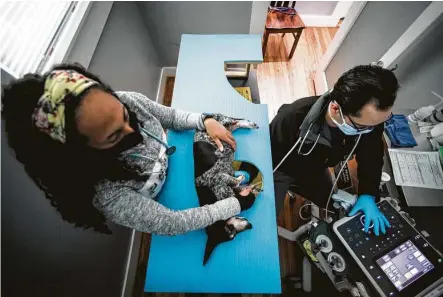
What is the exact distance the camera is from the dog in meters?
0.96

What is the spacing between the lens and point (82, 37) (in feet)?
4.17

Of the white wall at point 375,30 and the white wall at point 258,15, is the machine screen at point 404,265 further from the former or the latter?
the white wall at point 258,15

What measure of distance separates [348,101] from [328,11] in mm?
2456

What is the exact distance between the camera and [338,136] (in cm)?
118

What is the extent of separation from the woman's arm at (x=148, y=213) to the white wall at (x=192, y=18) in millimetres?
1687

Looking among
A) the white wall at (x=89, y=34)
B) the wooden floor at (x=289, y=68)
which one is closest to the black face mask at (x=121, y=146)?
the white wall at (x=89, y=34)

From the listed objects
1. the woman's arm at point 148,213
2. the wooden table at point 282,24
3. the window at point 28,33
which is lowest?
the woman's arm at point 148,213

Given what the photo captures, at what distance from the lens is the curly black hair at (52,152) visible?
0.60 metres

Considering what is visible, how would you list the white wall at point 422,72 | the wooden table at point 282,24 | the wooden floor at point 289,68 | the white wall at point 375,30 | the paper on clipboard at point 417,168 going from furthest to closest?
the wooden floor at point 289,68 → the wooden table at point 282,24 → the white wall at point 375,30 → the white wall at point 422,72 → the paper on clipboard at point 417,168

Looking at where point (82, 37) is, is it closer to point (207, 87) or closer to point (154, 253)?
point (207, 87)

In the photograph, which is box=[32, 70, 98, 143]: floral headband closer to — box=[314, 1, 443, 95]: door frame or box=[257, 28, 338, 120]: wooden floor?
box=[314, 1, 443, 95]: door frame

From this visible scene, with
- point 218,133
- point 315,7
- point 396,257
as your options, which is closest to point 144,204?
point 218,133

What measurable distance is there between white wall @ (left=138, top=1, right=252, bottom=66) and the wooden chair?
1.41ft

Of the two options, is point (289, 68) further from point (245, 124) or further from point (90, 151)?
point (90, 151)
